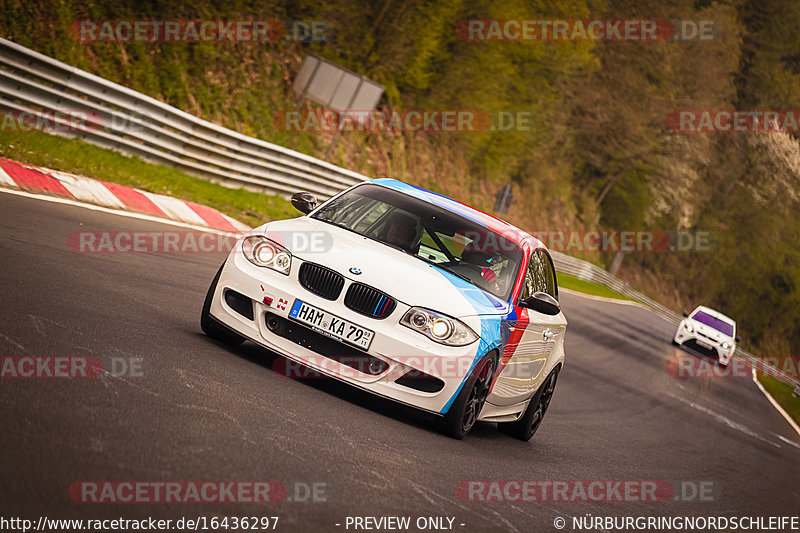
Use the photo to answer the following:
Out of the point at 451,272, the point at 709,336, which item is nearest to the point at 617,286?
the point at 709,336

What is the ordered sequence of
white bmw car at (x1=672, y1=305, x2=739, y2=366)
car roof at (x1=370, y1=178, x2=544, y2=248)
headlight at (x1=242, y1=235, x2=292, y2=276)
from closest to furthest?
headlight at (x1=242, y1=235, x2=292, y2=276) < car roof at (x1=370, y1=178, x2=544, y2=248) < white bmw car at (x1=672, y1=305, x2=739, y2=366)

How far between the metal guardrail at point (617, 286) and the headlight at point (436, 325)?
3183cm

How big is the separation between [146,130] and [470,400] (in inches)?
Answer: 466

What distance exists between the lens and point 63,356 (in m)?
5.54

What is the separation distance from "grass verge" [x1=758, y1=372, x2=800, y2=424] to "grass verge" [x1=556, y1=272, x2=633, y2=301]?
9.17m

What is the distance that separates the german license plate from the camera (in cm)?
644

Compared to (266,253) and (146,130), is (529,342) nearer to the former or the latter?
(266,253)

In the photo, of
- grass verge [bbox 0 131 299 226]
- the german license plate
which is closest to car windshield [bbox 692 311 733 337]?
grass verge [bbox 0 131 299 226]

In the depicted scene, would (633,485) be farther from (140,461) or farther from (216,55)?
(216,55)

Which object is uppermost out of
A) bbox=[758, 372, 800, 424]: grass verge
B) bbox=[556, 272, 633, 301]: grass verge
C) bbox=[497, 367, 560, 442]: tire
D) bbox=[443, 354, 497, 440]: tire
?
bbox=[443, 354, 497, 440]: tire

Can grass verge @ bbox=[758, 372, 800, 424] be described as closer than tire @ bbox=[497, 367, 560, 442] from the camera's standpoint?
No

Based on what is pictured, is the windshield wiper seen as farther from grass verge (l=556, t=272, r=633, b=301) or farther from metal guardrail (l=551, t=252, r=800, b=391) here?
grass verge (l=556, t=272, r=633, b=301)

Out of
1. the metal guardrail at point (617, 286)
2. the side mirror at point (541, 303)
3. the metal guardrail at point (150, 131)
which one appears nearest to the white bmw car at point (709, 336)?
the metal guardrail at point (617, 286)

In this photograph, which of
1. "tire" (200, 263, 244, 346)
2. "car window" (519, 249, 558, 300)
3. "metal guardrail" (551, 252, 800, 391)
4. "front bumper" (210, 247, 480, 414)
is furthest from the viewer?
"metal guardrail" (551, 252, 800, 391)
